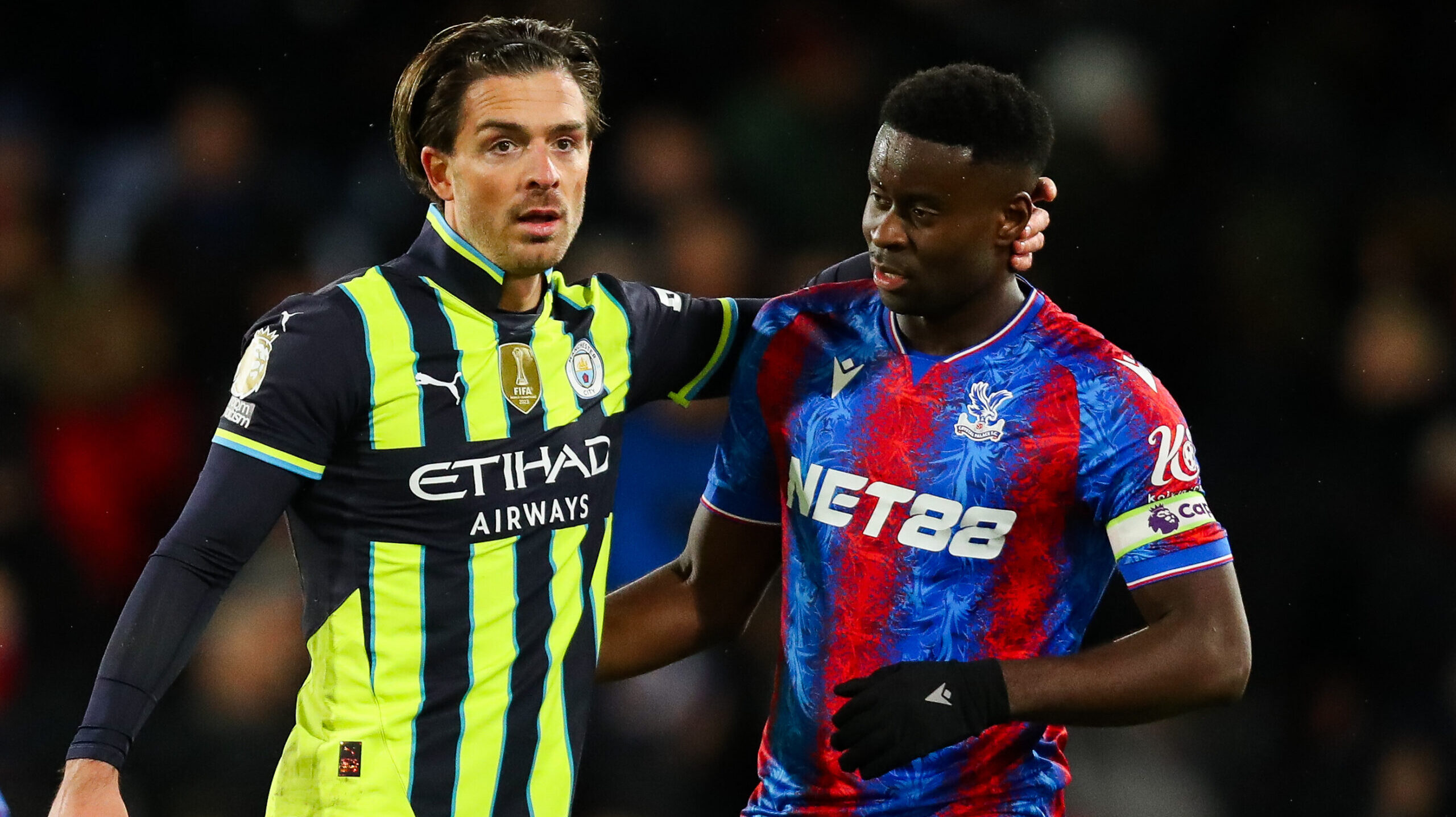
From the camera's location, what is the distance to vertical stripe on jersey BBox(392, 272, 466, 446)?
9.50 ft

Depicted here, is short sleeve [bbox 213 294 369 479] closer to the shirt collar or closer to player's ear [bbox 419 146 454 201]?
the shirt collar

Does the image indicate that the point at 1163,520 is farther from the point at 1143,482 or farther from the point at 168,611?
the point at 168,611

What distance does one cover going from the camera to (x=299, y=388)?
2.75 m

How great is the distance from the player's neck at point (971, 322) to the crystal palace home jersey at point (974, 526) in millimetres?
27

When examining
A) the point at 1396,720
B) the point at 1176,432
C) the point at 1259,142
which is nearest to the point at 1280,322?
the point at 1259,142

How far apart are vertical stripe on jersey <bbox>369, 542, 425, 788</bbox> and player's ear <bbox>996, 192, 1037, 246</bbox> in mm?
1204

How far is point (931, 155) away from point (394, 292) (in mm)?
999

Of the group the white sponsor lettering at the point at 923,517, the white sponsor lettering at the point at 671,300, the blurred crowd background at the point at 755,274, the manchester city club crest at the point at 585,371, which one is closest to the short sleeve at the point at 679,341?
the white sponsor lettering at the point at 671,300

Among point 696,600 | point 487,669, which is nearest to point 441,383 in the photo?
point 487,669

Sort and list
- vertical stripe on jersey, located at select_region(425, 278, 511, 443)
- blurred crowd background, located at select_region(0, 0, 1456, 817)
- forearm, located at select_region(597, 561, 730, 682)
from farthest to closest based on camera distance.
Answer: blurred crowd background, located at select_region(0, 0, 1456, 817)
forearm, located at select_region(597, 561, 730, 682)
vertical stripe on jersey, located at select_region(425, 278, 511, 443)

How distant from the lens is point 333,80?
623 cm

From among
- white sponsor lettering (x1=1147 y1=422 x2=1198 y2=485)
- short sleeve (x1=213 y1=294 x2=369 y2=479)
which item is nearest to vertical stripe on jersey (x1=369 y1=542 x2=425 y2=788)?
short sleeve (x1=213 y1=294 x2=369 y2=479)

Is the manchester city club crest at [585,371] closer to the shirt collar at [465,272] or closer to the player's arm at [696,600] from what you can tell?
the shirt collar at [465,272]

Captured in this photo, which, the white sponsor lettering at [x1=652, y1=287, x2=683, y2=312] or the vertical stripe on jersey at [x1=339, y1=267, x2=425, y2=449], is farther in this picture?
the white sponsor lettering at [x1=652, y1=287, x2=683, y2=312]
